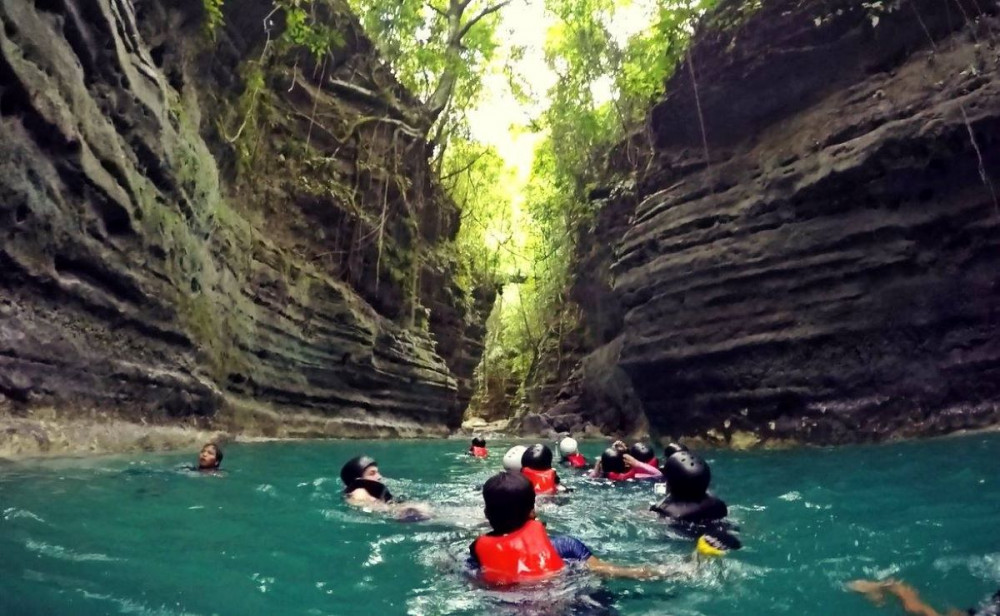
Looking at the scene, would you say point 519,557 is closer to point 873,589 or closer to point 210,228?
point 873,589

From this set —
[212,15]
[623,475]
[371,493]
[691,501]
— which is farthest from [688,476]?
[212,15]

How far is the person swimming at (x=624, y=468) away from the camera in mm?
9117

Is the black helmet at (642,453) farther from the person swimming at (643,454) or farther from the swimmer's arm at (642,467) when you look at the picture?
the swimmer's arm at (642,467)

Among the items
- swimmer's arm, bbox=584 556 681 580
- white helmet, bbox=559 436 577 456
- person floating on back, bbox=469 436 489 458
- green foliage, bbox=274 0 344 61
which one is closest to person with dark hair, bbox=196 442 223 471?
white helmet, bbox=559 436 577 456

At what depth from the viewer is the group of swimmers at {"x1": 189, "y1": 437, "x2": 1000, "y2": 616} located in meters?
3.87

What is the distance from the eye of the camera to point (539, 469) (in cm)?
752

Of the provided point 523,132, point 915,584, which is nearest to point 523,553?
point 915,584

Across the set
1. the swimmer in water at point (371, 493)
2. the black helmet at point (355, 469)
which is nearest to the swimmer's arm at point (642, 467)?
the swimmer in water at point (371, 493)

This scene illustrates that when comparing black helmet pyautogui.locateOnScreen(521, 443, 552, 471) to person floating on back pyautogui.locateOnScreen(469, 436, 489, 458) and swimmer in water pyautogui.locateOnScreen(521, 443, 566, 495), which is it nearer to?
swimmer in water pyautogui.locateOnScreen(521, 443, 566, 495)

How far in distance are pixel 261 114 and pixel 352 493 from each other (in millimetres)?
11435

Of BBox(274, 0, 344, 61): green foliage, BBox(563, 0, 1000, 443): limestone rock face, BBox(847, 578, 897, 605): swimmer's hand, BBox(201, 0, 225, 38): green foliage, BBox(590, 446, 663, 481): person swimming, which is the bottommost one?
BBox(847, 578, 897, 605): swimmer's hand

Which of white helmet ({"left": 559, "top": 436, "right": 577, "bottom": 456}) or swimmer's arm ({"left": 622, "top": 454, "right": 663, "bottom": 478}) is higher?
white helmet ({"left": 559, "top": 436, "right": 577, "bottom": 456})

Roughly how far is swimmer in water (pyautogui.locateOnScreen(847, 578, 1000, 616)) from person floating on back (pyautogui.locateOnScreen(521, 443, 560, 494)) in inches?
144

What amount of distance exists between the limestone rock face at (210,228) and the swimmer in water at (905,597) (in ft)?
26.0
